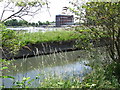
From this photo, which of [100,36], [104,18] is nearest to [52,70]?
[100,36]

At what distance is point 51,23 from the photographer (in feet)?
6.68

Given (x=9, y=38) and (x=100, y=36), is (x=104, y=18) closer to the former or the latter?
(x=100, y=36)

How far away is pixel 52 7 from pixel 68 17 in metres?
0.58

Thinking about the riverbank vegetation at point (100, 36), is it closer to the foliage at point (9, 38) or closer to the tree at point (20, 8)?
the foliage at point (9, 38)

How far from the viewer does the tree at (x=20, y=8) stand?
160cm

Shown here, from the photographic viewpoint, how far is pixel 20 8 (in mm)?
1740

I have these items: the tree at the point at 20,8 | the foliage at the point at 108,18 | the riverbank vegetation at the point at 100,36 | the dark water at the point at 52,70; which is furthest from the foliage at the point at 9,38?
the foliage at the point at 108,18

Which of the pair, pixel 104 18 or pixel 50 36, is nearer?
pixel 104 18

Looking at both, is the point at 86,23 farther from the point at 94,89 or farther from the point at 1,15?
the point at 1,15

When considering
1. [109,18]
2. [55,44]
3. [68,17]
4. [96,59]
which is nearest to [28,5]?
[68,17]

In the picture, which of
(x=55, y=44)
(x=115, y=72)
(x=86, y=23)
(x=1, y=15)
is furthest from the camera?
(x=55, y=44)

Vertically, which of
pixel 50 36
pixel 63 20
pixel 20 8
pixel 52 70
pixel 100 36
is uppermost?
pixel 20 8

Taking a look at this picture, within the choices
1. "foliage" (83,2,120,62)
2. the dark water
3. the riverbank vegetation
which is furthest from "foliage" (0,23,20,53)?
"foliage" (83,2,120,62)

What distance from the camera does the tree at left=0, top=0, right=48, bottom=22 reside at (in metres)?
1.60
